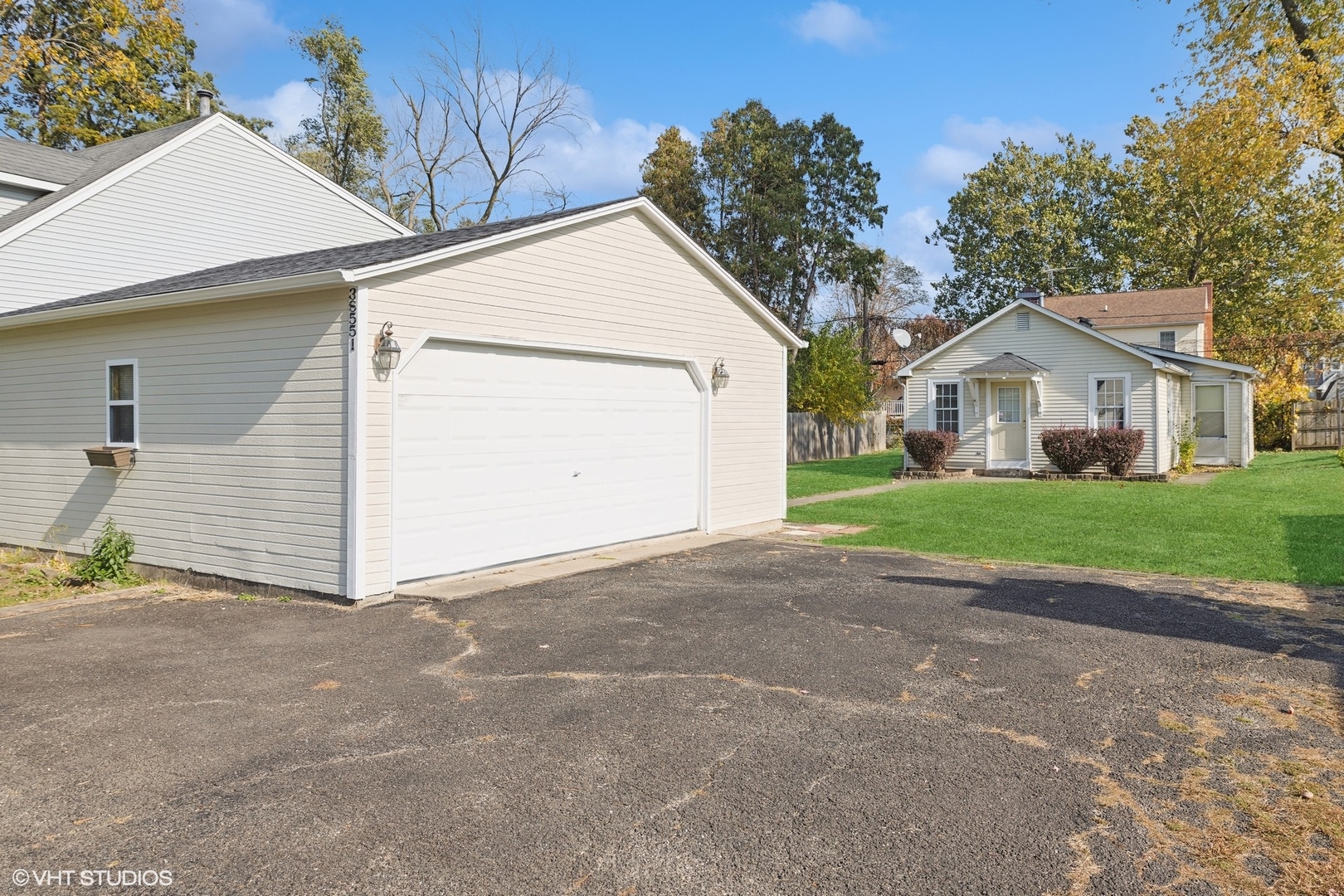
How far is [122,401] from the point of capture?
948 centimetres

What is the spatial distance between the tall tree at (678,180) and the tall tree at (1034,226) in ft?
47.6

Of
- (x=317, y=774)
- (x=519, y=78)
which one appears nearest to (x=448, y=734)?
(x=317, y=774)

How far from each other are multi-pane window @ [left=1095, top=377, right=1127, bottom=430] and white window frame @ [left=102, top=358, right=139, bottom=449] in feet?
65.0

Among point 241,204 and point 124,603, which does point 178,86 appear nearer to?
point 241,204

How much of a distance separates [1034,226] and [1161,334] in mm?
13820

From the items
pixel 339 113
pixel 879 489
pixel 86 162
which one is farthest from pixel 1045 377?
pixel 339 113

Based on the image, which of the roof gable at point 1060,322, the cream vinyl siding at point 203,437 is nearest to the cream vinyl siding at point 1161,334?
the roof gable at point 1060,322

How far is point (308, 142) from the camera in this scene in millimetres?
32719

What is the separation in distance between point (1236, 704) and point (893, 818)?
8.54 ft

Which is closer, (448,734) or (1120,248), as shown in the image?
(448,734)

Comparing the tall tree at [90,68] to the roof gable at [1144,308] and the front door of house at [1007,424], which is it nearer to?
the front door of house at [1007,424]

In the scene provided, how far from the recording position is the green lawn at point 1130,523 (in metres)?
9.52

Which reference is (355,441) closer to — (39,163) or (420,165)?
(39,163)

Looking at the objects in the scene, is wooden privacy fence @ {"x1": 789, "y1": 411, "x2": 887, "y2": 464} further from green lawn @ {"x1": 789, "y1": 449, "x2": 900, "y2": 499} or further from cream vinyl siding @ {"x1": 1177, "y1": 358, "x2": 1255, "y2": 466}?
cream vinyl siding @ {"x1": 1177, "y1": 358, "x2": 1255, "y2": 466}
